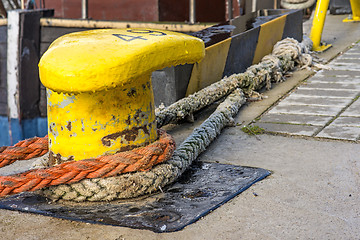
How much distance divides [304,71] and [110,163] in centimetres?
280

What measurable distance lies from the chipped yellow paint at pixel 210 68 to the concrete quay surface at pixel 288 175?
1.23 feet

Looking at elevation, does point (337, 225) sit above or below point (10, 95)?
above

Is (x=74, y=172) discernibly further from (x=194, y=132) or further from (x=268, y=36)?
(x=268, y=36)

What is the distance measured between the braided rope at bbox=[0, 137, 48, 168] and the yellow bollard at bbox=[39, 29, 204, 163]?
1.02 feet

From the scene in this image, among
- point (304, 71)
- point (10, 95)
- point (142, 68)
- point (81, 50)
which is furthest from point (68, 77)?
point (10, 95)

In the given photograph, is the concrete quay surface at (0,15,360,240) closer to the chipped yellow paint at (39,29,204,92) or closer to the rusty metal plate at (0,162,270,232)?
the rusty metal plate at (0,162,270,232)

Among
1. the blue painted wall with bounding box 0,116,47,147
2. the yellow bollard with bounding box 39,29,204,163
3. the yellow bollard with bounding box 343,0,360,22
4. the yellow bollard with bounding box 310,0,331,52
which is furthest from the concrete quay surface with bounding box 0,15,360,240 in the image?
the blue painted wall with bounding box 0,116,47,147

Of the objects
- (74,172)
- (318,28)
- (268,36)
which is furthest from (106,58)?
(318,28)

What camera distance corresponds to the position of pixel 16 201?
7.14ft

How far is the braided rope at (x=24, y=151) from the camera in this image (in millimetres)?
2471

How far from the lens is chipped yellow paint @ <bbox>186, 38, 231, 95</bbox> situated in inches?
144

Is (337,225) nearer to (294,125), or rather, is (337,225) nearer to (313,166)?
(313,166)

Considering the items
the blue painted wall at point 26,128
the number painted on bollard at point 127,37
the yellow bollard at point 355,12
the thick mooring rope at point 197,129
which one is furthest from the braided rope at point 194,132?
the blue painted wall at point 26,128

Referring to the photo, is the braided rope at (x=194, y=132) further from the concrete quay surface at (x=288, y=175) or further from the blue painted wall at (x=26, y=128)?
the blue painted wall at (x=26, y=128)
